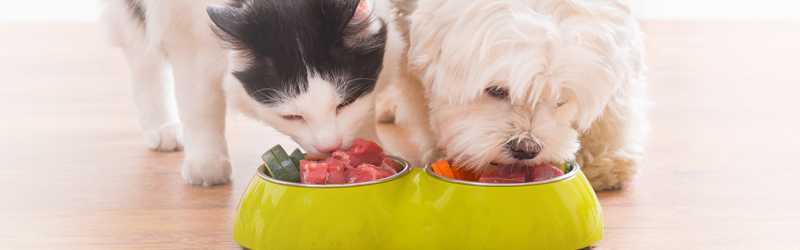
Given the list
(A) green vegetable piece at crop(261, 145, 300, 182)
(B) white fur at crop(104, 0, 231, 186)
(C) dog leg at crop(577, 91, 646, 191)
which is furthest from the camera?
(C) dog leg at crop(577, 91, 646, 191)

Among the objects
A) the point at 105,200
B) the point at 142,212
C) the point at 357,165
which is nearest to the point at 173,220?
the point at 142,212

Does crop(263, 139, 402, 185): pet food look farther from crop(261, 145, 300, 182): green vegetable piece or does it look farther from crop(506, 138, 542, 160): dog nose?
crop(506, 138, 542, 160): dog nose

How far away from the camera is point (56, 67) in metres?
4.20

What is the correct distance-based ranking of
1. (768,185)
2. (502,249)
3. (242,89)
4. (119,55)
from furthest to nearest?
(119,55), (768,185), (242,89), (502,249)

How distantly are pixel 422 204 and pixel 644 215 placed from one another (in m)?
0.54

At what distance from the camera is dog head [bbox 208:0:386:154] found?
1.71 m

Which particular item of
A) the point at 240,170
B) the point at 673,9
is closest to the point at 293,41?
the point at 240,170

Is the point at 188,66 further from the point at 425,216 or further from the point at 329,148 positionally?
the point at 425,216

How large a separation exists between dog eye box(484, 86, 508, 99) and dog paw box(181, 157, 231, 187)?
714 mm

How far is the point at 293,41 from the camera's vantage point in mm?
1694

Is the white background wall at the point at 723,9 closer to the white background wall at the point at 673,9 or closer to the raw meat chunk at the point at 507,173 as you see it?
the white background wall at the point at 673,9

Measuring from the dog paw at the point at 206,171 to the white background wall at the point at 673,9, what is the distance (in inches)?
145

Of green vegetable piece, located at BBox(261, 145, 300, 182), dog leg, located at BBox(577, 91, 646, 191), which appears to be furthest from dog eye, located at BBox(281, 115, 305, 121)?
dog leg, located at BBox(577, 91, 646, 191)

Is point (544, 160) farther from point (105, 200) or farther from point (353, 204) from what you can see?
point (105, 200)
